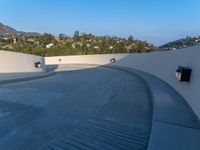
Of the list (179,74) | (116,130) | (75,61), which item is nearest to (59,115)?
(116,130)

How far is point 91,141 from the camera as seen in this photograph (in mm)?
3406

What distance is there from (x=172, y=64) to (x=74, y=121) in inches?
163

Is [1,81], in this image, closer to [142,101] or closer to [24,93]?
[24,93]

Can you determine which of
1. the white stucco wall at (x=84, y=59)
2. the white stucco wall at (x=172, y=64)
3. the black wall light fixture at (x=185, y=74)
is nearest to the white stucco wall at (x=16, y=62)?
the white stucco wall at (x=172, y=64)

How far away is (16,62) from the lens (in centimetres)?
1115

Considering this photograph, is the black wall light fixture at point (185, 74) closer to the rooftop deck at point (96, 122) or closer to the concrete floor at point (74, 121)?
the rooftop deck at point (96, 122)

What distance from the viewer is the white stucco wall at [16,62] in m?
10.3

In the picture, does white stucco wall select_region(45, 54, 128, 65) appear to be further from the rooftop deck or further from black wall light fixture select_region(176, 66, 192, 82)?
black wall light fixture select_region(176, 66, 192, 82)

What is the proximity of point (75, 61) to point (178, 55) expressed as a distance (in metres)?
18.7

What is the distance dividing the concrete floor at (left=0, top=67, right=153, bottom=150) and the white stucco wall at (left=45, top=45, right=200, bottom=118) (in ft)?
2.80

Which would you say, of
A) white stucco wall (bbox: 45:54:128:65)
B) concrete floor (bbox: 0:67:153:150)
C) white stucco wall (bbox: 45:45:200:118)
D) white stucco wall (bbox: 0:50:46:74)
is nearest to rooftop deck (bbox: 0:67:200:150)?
concrete floor (bbox: 0:67:153:150)

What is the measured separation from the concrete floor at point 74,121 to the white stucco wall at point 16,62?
12.8ft

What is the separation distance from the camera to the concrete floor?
3.37 metres

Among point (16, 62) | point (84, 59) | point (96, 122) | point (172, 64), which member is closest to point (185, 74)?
point (96, 122)
